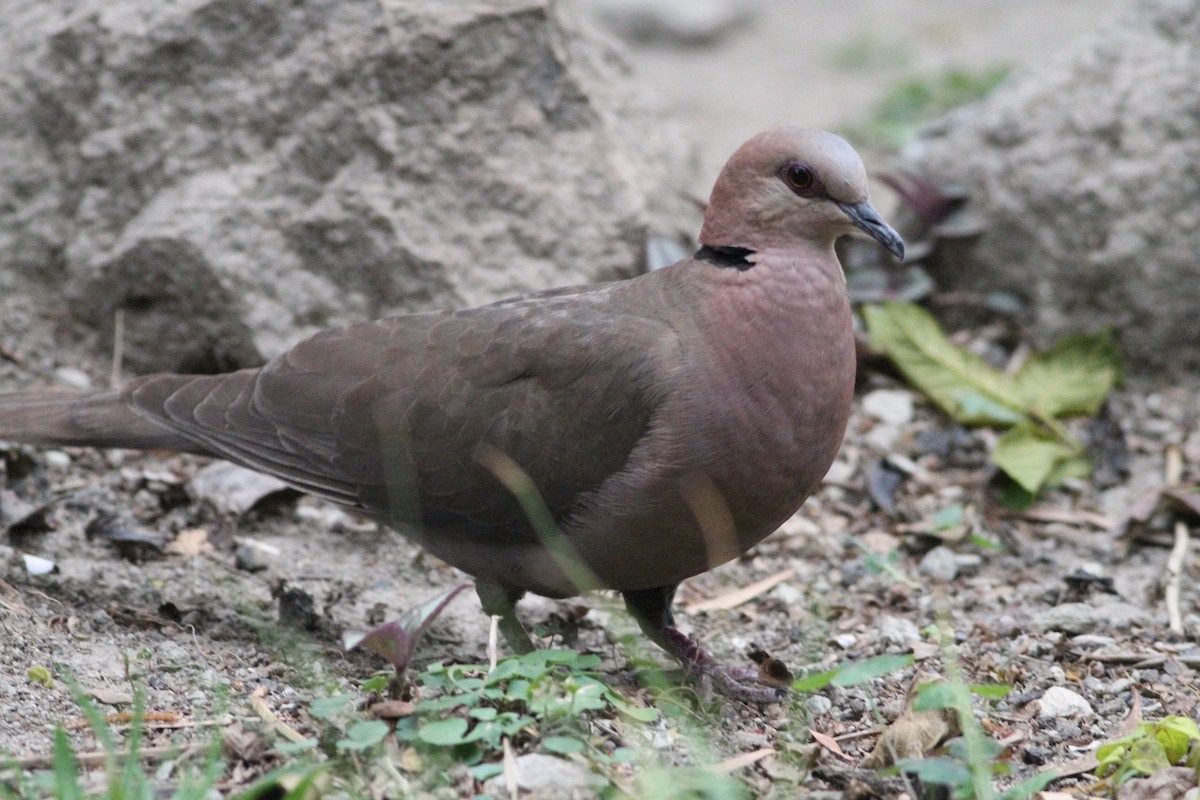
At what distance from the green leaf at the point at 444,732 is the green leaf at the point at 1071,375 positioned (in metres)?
2.96

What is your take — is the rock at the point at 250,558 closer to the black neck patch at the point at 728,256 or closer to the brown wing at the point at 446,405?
the brown wing at the point at 446,405

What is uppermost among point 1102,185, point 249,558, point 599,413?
point 599,413

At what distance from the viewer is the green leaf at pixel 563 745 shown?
2.65 meters

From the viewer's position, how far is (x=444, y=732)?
106 inches

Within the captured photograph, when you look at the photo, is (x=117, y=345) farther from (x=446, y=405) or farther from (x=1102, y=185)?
(x=1102, y=185)

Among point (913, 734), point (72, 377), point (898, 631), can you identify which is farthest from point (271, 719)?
point (72, 377)

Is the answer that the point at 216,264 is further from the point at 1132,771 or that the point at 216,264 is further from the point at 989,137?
the point at 1132,771

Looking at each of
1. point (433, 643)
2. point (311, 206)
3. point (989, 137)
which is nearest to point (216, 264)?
point (311, 206)

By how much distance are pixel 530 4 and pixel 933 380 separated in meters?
1.98

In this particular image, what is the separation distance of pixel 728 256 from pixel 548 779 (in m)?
1.41

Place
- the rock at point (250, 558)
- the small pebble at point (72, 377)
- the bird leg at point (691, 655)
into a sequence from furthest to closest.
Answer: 1. the small pebble at point (72, 377)
2. the rock at point (250, 558)
3. the bird leg at point (691, 655)

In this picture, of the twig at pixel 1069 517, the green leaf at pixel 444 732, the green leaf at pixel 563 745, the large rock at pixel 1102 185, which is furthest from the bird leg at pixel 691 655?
the large rock at pixel 1102 185

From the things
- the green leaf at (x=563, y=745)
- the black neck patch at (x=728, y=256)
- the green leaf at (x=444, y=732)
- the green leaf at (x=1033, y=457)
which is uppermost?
the black neck patch at (x=728, y=256)

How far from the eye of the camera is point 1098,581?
4172mm
